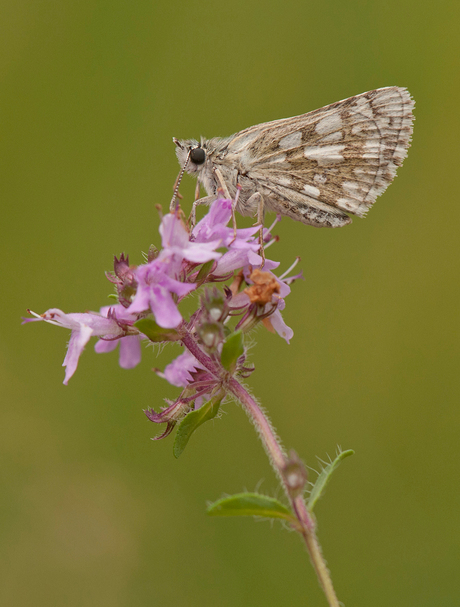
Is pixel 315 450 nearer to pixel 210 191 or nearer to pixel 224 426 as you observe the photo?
pixel 224 426

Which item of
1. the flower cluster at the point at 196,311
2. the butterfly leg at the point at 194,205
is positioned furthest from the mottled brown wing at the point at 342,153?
the flower cluster at the point at 196,311

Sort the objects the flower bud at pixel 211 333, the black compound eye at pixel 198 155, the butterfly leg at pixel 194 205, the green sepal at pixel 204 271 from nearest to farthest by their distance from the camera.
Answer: the flower bud at pixel 211 333, the green sepal at pixel 204 271, the butterfly leg at pixel 194 205, the black compound eye at pixel 198 155

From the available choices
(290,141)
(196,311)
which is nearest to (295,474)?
(196,311)

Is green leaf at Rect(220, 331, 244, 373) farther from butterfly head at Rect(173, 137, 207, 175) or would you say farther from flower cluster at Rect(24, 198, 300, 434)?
butterfly head at Rect(173, 137, 207, 175)

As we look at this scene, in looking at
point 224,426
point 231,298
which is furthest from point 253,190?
point 224,426

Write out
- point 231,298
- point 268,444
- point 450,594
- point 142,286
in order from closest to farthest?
point 268,444
point 142,286
point 231,298
point 450,594

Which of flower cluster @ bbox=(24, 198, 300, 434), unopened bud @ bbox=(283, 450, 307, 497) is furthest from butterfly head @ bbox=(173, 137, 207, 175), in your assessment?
unopened bud @ bbox=(283, 450, 307, 497)

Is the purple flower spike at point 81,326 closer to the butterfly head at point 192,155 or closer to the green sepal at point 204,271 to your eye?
the green sepal at point 204,271
